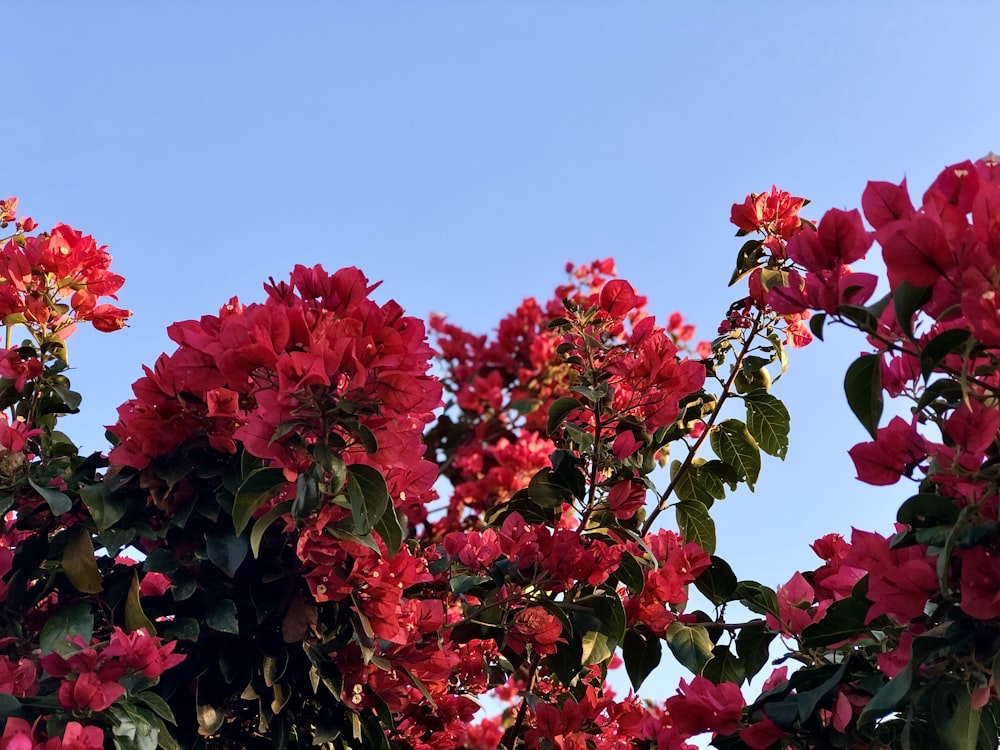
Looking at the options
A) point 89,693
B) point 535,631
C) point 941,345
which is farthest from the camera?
point 535,631

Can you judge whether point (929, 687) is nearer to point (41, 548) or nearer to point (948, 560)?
point (948, 560)

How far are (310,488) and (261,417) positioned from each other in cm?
14

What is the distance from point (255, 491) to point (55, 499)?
419 mm

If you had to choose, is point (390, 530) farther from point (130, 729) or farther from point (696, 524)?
point (696, 524)

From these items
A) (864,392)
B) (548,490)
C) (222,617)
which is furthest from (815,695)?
(222,617)

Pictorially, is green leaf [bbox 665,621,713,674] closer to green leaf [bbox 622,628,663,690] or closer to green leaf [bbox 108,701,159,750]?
green leaf [bbox 622,628,663,690]

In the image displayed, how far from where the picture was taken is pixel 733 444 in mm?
2367

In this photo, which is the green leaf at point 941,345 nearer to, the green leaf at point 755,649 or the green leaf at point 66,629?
the green leaf at point 755,649

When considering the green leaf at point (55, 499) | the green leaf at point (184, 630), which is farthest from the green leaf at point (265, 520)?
the green leaf at point (55, 499)

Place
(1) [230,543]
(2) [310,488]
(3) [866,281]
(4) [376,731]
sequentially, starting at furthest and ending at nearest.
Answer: (4) [376,731] < (1) [230,543] < (2) [310,488] < (3) [866,281]

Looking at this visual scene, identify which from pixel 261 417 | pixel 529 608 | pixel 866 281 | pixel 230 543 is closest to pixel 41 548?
pixel 230 543

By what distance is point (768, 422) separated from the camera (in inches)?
92.2

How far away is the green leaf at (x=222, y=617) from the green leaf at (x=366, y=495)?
34cm

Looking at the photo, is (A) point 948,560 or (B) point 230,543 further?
(B) point 230,543
